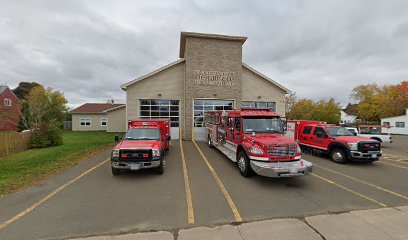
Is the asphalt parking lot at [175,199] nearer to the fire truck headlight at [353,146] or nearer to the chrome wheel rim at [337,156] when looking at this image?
the fire truck headlight at [353,146]

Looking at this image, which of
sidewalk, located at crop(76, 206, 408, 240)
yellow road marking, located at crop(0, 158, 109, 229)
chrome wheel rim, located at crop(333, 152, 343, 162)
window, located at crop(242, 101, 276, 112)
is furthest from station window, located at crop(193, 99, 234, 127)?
sidewalk, located at crop(76, 206, 408, 240)

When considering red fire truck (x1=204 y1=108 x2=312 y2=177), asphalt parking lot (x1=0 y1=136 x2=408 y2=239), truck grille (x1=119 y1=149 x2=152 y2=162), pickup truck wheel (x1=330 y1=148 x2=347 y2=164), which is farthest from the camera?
pickup truck wheel (x1=330 y1=148 x2=347 y2=164)

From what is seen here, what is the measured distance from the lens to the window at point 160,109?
18562 millimetres

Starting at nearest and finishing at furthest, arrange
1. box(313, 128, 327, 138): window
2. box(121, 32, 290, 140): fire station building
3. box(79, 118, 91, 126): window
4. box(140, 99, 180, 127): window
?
box(313, 128, 327, 138): window < box(121, 32, 290, 140): fire station building < box(140, 99, 180, 127): window < box(79, 118, 91, 126): window

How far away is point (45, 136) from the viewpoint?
14891mm

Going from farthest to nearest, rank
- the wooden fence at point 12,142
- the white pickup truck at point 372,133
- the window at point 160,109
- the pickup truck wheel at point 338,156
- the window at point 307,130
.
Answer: the window at point 160,109 < the white pickup truck at point 372,133 < the window at point 307,130 < the wooden fence at point 12,142 < the pickup truck wheel at point 338,156

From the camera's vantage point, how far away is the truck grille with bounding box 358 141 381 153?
9195mm

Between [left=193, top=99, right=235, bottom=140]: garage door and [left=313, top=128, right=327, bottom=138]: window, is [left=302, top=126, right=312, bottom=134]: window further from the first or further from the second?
[left=193, top=99, right=235, bottom=140]: garage door

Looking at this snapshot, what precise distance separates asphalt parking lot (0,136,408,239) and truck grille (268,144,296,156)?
1015 millimetres

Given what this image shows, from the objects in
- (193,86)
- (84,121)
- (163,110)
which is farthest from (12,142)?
(84,121)

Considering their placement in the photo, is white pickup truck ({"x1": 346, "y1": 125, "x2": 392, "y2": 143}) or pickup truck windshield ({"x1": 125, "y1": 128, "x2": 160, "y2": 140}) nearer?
pickup truck windshield ({"x1": 125, "y1": 128, "x2": 160, "y2": 140})

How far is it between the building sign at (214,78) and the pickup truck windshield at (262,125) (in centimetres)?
1123

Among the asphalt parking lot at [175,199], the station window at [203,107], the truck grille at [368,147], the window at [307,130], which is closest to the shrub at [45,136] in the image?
the asphalt parking lot at [175,199]

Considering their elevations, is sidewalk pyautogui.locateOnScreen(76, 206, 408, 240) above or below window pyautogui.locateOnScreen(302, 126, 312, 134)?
below
